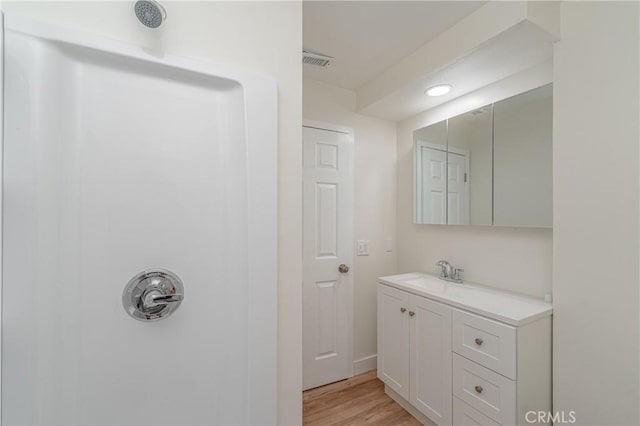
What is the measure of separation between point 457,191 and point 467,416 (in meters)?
1.40

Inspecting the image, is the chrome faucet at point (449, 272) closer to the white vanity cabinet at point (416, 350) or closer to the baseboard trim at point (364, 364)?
the white vanity cabinet at point (416, 350)

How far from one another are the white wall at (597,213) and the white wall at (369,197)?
1.29 metres

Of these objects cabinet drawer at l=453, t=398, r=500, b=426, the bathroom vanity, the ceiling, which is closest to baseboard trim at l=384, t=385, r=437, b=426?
the bathroom vanity

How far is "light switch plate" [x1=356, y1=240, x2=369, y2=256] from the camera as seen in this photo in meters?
2.39

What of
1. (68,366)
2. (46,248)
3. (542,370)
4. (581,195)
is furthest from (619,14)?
(68,366)

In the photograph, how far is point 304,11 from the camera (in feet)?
4.74

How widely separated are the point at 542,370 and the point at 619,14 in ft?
5.48

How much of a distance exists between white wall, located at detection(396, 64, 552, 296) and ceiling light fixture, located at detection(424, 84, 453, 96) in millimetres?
199

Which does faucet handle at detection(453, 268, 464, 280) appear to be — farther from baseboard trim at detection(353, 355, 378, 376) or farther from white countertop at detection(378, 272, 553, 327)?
baseboard trim at detection(353, 355, 378, 376)

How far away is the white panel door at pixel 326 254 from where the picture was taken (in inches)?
85.3

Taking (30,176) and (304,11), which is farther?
(304,11)

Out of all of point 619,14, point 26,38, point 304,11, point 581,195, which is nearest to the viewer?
point 26,38

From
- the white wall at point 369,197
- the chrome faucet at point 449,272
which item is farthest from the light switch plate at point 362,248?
the chrome faucet at point 449,272

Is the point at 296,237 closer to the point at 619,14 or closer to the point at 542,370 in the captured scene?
the point at 542,370
